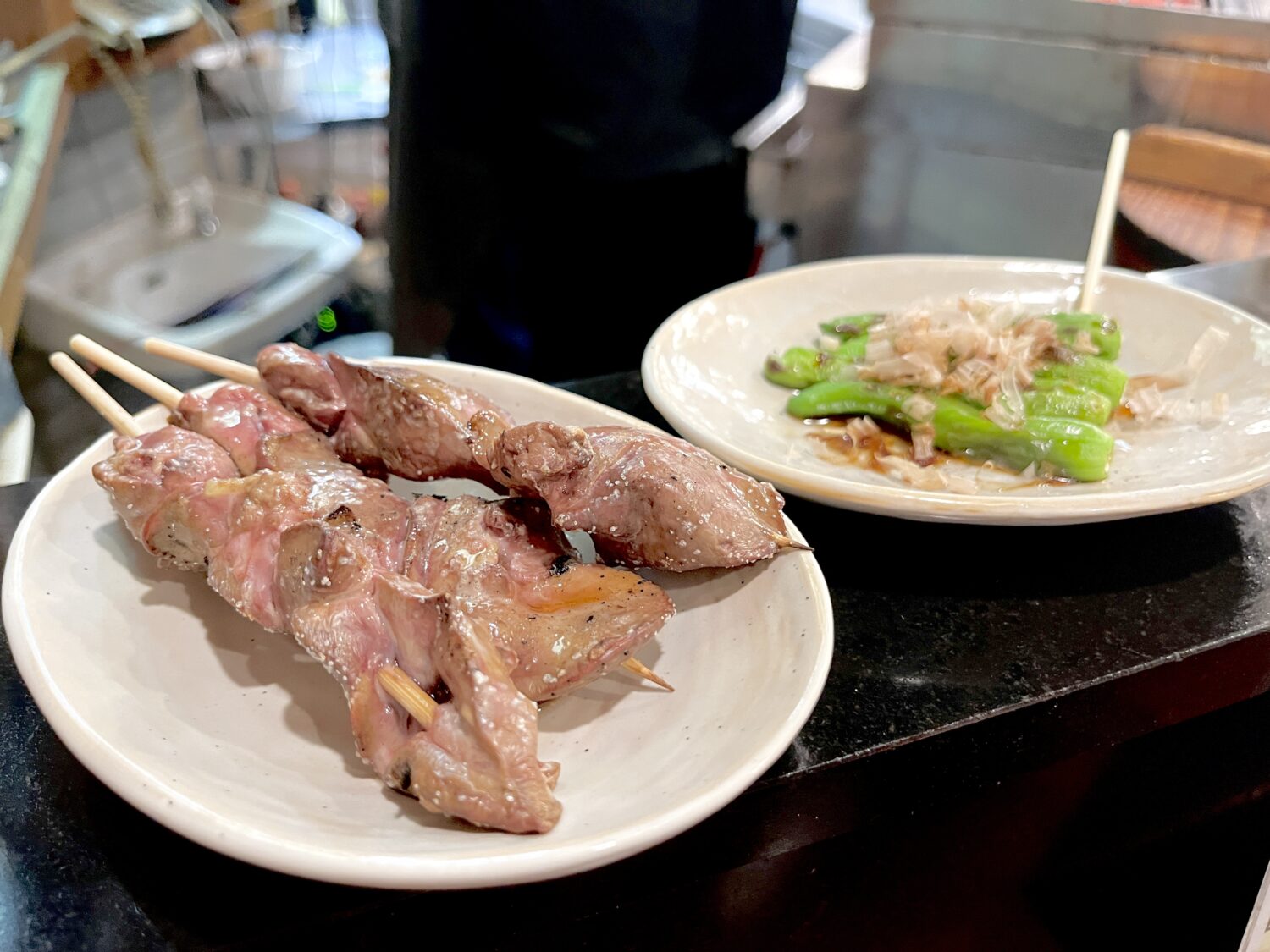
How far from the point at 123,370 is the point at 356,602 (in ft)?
2.29

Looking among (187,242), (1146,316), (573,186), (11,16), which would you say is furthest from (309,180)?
(1146,316)

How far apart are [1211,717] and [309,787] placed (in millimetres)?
1741

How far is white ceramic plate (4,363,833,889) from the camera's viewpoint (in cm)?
97

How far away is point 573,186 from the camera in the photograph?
313cm

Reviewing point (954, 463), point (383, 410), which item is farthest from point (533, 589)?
point (954, 463)

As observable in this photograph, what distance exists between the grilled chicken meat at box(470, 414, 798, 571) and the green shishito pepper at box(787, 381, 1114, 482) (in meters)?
0.69

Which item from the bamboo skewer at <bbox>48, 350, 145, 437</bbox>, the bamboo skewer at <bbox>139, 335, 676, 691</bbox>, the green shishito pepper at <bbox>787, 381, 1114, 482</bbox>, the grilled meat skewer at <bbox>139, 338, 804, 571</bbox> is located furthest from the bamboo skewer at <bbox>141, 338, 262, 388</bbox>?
the green shishito pepper at <bbox>787, 381, 1114, 482</bbox>

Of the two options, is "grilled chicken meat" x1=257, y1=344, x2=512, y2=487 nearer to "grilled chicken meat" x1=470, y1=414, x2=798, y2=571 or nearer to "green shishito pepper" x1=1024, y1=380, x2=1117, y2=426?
"grilled chicken meat" x1=470, y1=414, x2=798, y2=571

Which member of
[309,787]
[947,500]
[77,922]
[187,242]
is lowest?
[187,242]

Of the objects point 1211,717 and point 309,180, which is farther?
point 309,180

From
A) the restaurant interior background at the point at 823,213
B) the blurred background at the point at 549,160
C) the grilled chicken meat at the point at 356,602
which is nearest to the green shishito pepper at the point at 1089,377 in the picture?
the restaurant interior background at the point at 823,213

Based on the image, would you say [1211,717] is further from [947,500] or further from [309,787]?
[309,787]

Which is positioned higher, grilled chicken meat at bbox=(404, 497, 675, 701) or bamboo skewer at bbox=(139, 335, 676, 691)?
bamboo skewer at bbox=(139, 335, 676, 691)

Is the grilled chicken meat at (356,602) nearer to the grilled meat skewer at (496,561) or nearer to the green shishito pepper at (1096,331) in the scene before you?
the grilled meat skewer at (496,561)
